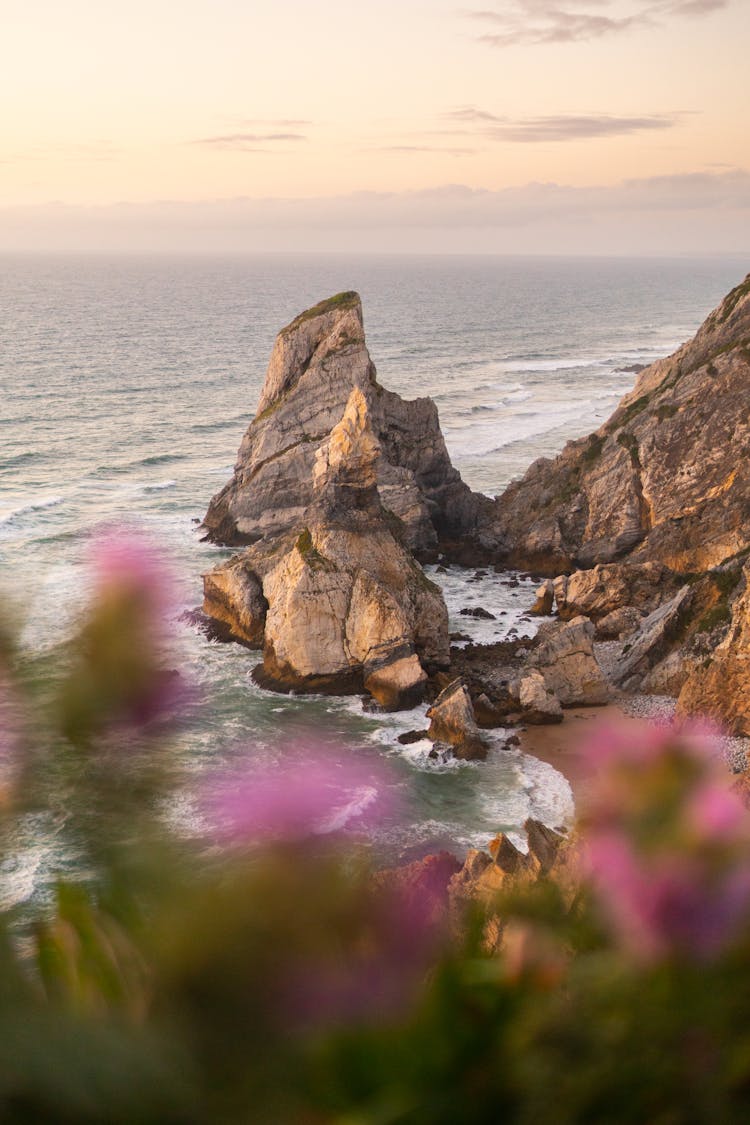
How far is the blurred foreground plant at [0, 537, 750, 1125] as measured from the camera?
109 centimetres

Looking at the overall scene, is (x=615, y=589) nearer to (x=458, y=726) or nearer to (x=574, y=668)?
(x=574, y=668)

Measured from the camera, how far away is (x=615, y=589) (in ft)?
119

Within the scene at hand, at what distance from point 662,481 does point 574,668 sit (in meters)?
14.0

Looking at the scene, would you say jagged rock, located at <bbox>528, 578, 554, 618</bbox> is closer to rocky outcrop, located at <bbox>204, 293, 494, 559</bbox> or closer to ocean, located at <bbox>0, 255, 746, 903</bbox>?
ocean, located at <bbox>0, 255, 746, 903</bbox>

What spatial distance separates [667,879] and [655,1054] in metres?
0.22

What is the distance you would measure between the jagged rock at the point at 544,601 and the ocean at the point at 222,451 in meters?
0.86

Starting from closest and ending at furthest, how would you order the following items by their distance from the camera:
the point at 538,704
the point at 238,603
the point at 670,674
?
the point at 538,704
the point at 670,674
the point at 238,603

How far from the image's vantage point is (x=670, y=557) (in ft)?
127

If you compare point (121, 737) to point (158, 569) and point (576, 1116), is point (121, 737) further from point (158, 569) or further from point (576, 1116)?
point (576, 1116)

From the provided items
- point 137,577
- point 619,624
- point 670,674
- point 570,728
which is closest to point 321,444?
point 619,624

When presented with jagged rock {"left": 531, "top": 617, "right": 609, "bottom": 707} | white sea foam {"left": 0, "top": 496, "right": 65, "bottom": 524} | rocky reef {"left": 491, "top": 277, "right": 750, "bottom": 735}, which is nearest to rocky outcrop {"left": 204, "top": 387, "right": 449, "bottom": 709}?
jagged rock {"left": 531, "top": 617, "right": 609, "bottom": 707}

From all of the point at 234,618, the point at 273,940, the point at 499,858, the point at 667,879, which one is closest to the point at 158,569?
the point at 273,940

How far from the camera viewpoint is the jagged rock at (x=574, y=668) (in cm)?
3038

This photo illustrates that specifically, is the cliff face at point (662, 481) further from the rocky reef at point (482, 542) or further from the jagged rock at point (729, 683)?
the jagged rock at point (729, 683)
